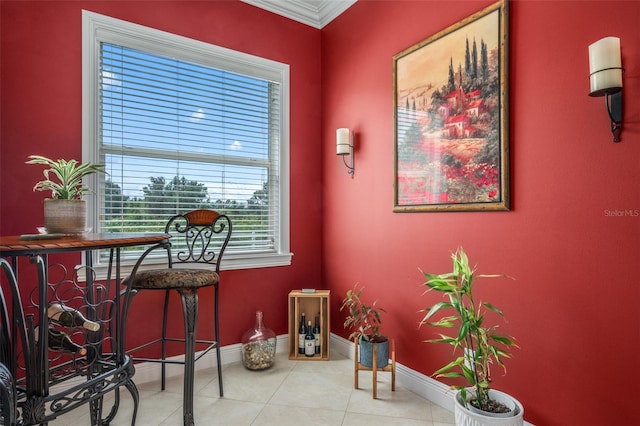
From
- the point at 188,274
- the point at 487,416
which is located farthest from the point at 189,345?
the point at 487,416

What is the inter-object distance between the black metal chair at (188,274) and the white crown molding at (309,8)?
1.76m

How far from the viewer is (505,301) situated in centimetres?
183

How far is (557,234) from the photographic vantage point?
162cm

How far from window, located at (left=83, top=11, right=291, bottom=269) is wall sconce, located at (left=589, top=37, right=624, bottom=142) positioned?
2.10 meters

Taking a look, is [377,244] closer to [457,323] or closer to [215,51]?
[457,323]

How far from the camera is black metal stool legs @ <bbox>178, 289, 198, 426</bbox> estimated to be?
1781 mm

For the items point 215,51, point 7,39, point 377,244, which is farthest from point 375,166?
point 7,39

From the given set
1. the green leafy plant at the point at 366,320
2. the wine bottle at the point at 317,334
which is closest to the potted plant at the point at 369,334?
the green leafy plant at the point at 366,320

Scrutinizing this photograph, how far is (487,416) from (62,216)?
6.38 feet

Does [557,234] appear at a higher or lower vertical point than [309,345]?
higher

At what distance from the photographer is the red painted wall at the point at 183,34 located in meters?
2.01

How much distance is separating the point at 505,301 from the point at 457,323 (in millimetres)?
325

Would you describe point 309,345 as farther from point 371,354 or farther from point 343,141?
point 343,141

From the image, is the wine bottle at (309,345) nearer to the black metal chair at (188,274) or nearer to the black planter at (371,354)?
the black planter at (371,354)
